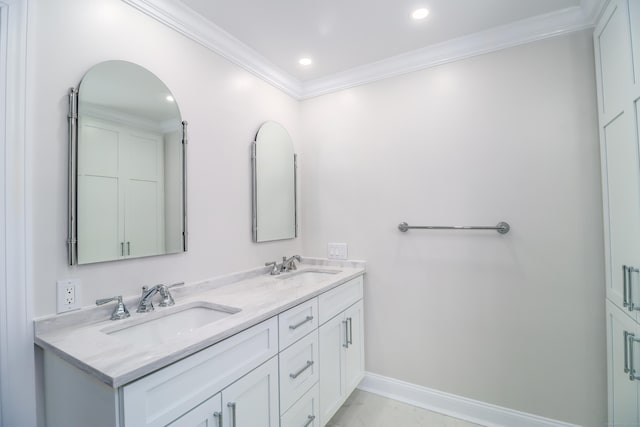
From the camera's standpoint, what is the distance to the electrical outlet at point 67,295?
3.61 ft

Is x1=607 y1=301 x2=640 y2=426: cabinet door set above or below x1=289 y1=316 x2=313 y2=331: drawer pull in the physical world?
below

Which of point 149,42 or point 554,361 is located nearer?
point 149,42

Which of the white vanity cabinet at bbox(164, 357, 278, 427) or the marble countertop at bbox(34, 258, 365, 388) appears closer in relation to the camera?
the marble countertop at bbox(34, 258, 365, 388)

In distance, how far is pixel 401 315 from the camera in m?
2.09

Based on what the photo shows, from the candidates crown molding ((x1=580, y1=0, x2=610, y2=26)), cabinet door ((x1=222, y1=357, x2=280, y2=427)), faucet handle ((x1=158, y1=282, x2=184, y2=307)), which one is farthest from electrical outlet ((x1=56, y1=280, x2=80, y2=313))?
crown molding ((x1=580, y1=0, x2=610, y2=26))

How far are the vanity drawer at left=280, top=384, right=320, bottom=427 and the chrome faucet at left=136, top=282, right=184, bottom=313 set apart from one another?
0.74 metres

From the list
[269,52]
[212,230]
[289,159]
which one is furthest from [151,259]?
[269,52]

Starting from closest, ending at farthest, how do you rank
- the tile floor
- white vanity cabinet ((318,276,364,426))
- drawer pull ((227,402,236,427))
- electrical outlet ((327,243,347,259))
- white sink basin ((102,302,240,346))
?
drawer pull ((227,402,236,427)) < white sink basin ((102,302,240,346)) < white vanity cabinet ((318,276,364,426)) < the tile floor < electrical outlet ((327,243,347,259))

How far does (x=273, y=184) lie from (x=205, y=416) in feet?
4.93

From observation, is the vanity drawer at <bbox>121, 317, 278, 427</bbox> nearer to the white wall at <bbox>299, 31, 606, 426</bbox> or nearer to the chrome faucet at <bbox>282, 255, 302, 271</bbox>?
the chrome faucet at <bbox>282, 255, 302, 271</bbox>

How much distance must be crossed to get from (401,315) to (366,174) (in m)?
1.06

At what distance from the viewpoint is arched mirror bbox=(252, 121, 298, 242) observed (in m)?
2.03

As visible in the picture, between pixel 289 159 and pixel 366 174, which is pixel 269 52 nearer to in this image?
pixel 289 159

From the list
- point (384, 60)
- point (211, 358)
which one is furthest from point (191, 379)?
point (384, 60)
